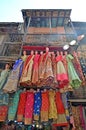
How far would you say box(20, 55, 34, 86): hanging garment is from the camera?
5.88m

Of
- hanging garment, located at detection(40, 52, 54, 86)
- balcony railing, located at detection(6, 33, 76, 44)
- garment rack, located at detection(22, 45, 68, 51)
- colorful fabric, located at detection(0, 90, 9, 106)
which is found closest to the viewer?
hanging garment, located at detection(40, 52, 54, 86)

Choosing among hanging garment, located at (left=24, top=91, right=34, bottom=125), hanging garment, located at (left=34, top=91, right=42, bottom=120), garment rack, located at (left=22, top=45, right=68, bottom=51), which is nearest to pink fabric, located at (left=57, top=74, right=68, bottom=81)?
hanging garment, located at (left=34, top=91, right=42, bottom=120)

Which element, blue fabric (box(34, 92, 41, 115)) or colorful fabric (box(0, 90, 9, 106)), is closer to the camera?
blue fabric (box(34, 92, 41, 115))

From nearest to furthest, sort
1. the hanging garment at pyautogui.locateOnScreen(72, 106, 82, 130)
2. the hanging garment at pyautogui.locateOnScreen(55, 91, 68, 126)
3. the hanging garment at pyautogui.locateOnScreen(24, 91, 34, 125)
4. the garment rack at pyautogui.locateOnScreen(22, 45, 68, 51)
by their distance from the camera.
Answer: the hanging garment at pyautogui.locateOnScreen(24, 91, 34, 125)
the hanging garment at pyautogui.locateOnScreen(55, 91, 68, 126)
the hanging garment at pyautogui.locateOnScreen(72, 106, 82, 130)
the garment rack at pyautogui.locateOnScreen(22, 45, 68, 51)

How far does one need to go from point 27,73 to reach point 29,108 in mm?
1238

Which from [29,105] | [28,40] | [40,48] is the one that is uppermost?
[28,40]

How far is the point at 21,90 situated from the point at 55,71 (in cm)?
147

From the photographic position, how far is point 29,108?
18.8 feet

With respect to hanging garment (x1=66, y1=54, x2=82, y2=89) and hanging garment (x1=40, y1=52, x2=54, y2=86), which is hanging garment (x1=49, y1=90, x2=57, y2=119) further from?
hanging garment (x1=66, y1=54, x2=82, y2=89)

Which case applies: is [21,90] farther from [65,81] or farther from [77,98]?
[77,98]

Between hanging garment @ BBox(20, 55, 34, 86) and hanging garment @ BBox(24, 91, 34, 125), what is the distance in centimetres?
45

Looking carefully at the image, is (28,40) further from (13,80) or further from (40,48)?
(13,80)

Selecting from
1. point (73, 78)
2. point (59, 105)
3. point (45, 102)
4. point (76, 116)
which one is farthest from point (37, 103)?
point (76, 116)

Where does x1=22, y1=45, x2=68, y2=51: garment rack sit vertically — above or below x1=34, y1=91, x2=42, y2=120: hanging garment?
above
